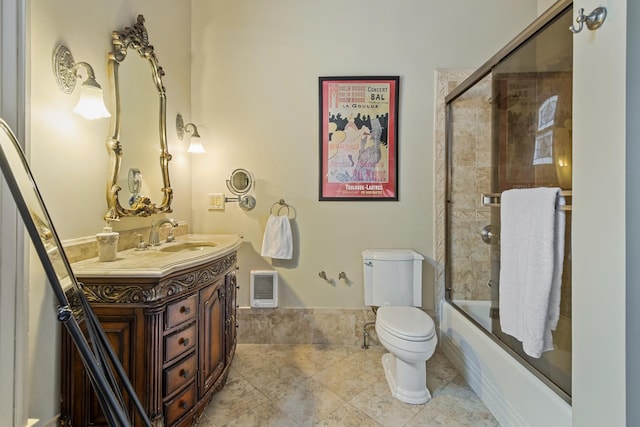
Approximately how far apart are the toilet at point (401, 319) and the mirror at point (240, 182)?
1.08 metres

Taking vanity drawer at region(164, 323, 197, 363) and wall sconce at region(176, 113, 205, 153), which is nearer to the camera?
vanity drawer at region(164, 323, 197, 363)

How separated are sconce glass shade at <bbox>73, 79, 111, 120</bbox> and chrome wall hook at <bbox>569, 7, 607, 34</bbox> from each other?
1866 millimetres

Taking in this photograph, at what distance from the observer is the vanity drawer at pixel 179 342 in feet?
3.60

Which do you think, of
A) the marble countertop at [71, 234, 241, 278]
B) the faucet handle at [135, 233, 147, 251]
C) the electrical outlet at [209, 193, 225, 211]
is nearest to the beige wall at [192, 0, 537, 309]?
the electrical outlet at [209, 193, 225, 211]

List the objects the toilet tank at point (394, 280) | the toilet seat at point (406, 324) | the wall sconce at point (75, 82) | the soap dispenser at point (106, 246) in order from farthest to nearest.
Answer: the toilet tank at point (394, 280) < the toilet seat at point (406, 324) < the soap dispenser at point (106, 246) < the wall sconce at point (75, 82)

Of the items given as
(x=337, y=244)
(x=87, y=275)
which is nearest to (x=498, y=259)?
(x=337, y=244)

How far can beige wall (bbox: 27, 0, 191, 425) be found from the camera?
38.7 inches

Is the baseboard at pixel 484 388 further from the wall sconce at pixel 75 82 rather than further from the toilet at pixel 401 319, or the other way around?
the wall sconce at pixel 75 82

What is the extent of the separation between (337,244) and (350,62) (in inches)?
58.4

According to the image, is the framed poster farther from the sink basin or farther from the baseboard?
the baseboard

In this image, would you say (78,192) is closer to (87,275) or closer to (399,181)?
(87,275)

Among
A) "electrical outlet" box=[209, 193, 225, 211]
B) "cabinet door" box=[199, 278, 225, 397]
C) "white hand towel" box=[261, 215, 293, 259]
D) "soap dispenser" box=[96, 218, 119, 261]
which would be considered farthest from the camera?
"electrical outlet" box=[209, 193, 225, 211]

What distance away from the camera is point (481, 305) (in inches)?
73.0

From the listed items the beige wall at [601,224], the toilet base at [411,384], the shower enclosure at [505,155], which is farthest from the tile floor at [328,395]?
the beige wall at [601,224]
